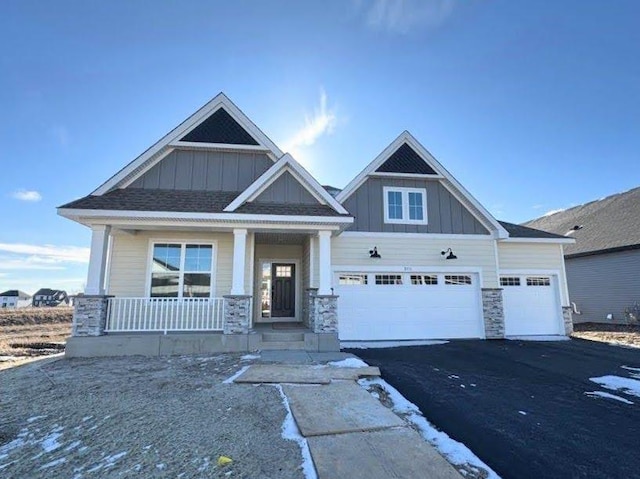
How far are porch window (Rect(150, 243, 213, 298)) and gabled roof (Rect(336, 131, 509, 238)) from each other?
4827mm

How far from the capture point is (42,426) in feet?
12.5

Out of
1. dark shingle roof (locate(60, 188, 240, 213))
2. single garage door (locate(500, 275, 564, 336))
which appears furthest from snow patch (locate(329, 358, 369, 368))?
single garage door (locate(500, 275, 564, 336))

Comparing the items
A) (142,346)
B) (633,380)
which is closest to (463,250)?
(633,380)

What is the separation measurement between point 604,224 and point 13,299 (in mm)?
73982

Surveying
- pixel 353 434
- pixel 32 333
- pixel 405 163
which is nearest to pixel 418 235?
pixel 405 163

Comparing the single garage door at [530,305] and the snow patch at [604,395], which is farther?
the single garage door at [530,305]

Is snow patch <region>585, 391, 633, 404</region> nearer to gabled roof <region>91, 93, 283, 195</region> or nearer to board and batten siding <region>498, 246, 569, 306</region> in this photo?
board and batten siding <region>498, 246, 569, 306</region>

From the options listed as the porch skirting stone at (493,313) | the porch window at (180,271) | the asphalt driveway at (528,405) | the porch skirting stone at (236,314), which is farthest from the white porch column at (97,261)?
the porch skirting stone at (493,313)

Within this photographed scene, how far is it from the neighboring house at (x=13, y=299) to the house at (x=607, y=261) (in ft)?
222

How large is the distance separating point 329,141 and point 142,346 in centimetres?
916

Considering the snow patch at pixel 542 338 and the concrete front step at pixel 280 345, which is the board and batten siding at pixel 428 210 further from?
the concrete front step at pixel 280 345

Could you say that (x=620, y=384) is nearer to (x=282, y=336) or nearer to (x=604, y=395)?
(x=604, y=395)

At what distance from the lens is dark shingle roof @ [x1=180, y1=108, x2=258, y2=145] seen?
1002cm

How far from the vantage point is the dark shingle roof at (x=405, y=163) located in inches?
436
